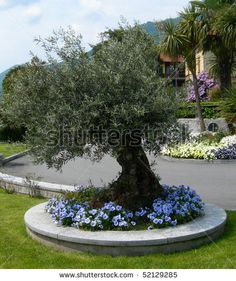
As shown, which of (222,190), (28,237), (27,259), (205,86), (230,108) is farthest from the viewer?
(205,86)

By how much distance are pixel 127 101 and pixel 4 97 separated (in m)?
1.96

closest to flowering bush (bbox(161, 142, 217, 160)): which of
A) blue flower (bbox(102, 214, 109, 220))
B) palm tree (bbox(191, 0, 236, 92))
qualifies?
palm tree (bbox(191, 0, 236, 92))

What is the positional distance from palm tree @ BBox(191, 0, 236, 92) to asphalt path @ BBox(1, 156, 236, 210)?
25.2 feet

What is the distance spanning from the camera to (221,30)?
1934cm

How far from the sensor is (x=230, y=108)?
55.0 feet

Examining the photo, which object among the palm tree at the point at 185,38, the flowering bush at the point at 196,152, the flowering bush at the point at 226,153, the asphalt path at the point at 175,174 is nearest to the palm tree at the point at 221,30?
the palm tree at the point at 185,38

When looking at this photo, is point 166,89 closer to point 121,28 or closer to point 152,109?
point 152,109

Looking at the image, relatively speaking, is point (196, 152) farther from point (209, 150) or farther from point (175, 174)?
point (175, 174)

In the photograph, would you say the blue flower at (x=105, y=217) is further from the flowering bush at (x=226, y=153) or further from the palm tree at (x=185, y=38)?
the palm tree at (x=185, y=38)

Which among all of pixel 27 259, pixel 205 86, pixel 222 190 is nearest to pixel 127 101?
pixel 27 259

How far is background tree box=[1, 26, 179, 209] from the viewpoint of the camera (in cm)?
531

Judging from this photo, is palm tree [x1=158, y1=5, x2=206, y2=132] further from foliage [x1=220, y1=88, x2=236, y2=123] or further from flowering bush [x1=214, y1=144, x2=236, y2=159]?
flowering bush [x1=214, y1=144, x2=236, y2=159]

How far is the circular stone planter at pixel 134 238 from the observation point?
16.7 ft

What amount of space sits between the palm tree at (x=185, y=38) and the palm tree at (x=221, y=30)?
402 millimetres
